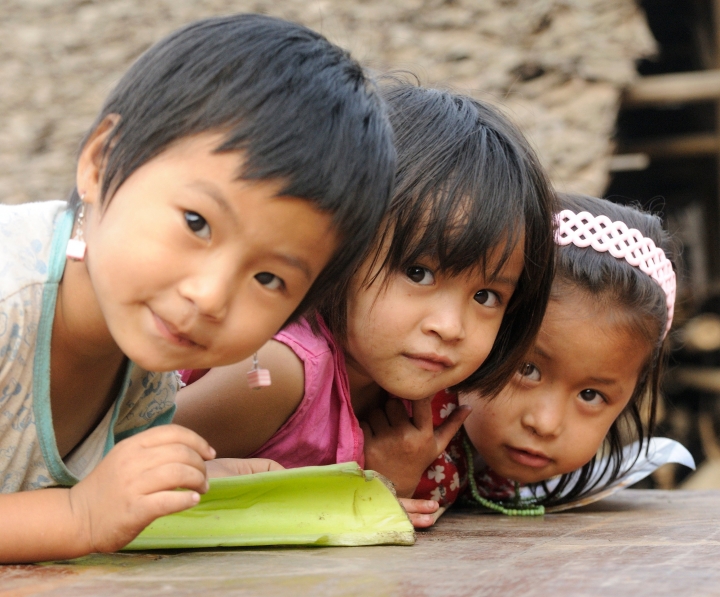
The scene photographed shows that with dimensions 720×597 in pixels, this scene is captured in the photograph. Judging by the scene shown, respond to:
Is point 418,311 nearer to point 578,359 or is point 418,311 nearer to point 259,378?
point 259,378

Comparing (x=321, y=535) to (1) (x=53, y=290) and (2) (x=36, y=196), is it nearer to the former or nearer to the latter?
(1) (x=53, y=290)

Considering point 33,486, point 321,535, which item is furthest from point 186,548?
point 33,486

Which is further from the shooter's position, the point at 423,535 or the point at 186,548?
the point at 423,535

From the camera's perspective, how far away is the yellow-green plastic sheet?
1.46 meters

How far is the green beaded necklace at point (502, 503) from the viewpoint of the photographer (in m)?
2.24

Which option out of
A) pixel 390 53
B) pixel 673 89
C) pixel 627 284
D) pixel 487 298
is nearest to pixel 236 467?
pixel 487 298

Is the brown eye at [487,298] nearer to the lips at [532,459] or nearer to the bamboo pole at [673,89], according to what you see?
the lips at [532,459]

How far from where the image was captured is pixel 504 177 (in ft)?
5.75

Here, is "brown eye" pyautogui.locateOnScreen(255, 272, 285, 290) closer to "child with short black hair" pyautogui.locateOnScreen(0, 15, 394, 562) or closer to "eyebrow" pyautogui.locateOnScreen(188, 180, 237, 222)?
"child with short black hair" pyautogui.locateOnScreen(0, 15, 394, 562)

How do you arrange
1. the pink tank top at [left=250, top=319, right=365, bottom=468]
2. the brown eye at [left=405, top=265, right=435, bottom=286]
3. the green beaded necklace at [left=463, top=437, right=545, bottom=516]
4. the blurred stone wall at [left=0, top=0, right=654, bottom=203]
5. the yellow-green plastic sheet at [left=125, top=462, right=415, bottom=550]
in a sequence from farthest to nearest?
the blurred stone wall at [left=0, top=0, right=654, bottom=203]
the green beaded necklace at [left=463, top=437, right=545, bottom=516]
the pink tank top at [left=250, top=319, right=365, bottom=468]
the brown eye at [left=405, top=265, right=435, bottom=286]
the yellow-green plastic sheet at [left=125, top=462, right=415, bottom=550]

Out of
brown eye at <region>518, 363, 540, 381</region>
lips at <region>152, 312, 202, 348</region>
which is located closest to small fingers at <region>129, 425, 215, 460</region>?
lips at <region>152, 312, 202, 348</region>

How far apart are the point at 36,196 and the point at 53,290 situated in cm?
284

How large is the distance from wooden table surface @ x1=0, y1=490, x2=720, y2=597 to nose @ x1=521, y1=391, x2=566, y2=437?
1.32 feet

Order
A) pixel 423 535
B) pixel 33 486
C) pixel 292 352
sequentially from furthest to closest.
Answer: pixel 292 352
pixel 423 535
pixel 33 486
